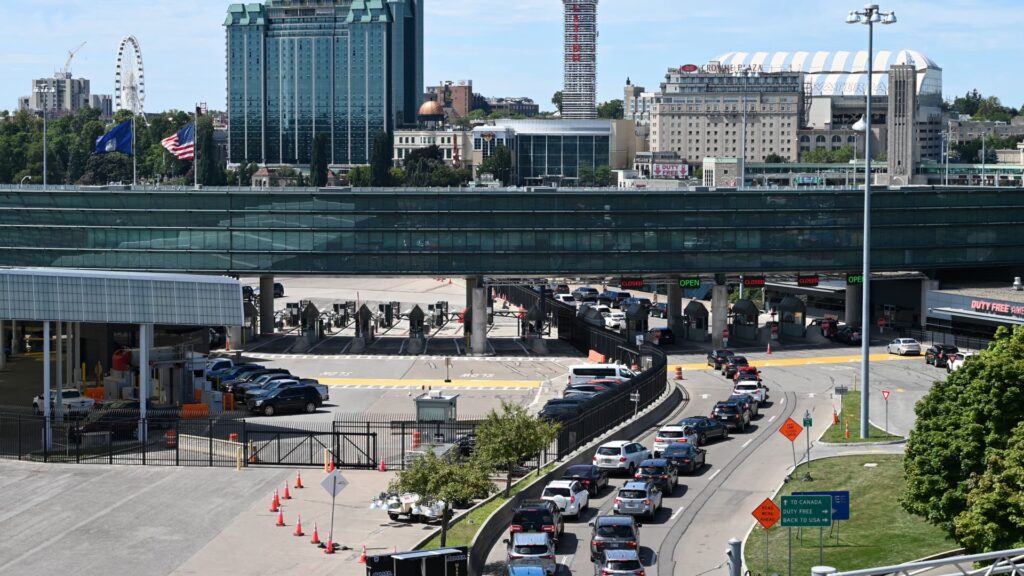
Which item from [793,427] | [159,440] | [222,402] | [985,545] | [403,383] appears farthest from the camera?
[403,383]

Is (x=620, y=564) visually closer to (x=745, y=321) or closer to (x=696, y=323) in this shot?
(x=696, y=323)

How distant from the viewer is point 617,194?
9206 centimetres

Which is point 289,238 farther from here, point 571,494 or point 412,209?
point 571,494

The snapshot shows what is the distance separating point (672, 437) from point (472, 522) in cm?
1455

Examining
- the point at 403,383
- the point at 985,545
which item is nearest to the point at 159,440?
the point at 403,383

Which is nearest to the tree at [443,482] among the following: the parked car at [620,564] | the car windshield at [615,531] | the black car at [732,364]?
the car windshield at [615,531]

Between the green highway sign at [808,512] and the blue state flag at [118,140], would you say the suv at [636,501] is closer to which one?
the green highway sign at [808,512]

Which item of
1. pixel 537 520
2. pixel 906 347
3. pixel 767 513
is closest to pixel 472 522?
pixel 537 520

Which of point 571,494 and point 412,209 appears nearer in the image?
point 571,494

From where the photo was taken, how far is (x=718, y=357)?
83.9m

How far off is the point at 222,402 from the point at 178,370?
3.07 meters

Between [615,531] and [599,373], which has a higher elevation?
[599,373]

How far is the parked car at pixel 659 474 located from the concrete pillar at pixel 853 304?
51376 millimetres

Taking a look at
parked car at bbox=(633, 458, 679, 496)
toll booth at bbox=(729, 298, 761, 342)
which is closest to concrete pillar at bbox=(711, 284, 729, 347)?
toll booth at bbox=(729, 298, 761, 342)
